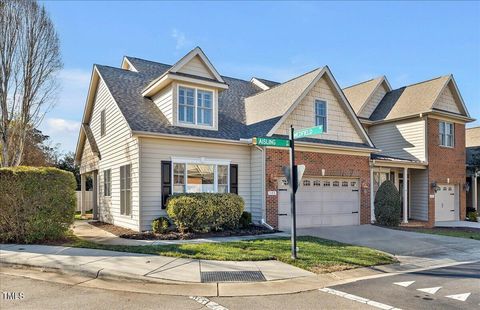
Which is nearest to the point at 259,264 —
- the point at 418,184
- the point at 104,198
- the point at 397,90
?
the point at 104,198

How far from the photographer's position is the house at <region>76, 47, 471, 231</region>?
14.5 m

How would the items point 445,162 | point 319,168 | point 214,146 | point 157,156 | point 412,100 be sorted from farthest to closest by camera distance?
point 412,100 → point 445,162 → point 319,168 → point 214,146 → point 157,156

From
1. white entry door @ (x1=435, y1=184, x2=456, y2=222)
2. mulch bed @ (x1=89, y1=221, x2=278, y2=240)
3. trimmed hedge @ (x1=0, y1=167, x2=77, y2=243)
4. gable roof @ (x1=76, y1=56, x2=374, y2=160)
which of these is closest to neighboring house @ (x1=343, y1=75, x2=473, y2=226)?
white entry door @ (x1=435, y1=184, x2=456, y2=222)

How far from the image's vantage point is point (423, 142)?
872 inches

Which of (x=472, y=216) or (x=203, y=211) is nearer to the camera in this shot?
(x=203, y=211)

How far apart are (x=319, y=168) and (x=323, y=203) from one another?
1.62 metres

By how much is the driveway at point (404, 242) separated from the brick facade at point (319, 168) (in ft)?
4.82

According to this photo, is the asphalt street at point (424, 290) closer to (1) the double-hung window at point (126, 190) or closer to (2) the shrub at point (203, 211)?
(2) the shrub at point (203, 211)

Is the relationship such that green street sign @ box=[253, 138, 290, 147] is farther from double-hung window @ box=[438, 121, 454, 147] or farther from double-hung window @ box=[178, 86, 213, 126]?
double-hung window @ box=[438, 121, 454, 147]

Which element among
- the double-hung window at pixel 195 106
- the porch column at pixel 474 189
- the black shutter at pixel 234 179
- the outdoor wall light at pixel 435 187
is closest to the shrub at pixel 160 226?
the black shutter at pixel 234 179

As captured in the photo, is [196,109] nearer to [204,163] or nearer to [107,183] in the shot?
[204,163]

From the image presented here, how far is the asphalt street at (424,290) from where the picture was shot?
21.4 feet

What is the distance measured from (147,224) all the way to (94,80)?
888 cm

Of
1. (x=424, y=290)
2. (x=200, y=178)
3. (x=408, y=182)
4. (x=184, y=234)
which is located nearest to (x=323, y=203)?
(x=200, y=178)
